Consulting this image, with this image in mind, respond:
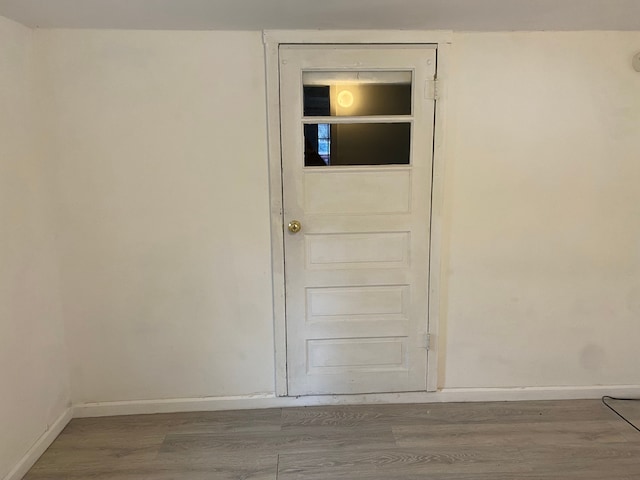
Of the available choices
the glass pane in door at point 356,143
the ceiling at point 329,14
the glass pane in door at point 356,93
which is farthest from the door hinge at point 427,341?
the ceiling at point 329,14

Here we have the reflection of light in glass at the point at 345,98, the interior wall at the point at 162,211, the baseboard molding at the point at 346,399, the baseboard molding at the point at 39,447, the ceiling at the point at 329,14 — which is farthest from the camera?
the baseboard molding at the point at 346,399

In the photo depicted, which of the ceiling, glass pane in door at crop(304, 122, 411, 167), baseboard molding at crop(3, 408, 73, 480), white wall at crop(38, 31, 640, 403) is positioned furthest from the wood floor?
the ceiling

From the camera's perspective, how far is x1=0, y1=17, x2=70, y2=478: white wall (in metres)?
2.02

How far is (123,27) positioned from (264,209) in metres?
1.09

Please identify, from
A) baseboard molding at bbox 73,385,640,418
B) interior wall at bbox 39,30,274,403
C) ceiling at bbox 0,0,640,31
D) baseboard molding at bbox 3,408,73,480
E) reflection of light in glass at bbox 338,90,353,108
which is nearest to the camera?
ceiling at bbox 0,0,640,31

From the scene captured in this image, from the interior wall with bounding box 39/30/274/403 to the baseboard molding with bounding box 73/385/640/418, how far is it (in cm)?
5

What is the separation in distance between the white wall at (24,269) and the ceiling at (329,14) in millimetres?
291

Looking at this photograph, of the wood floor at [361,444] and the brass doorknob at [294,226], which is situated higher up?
A: the brass doorknob at [294,226]

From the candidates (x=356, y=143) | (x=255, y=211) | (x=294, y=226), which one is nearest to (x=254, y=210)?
(x=255, y=211)

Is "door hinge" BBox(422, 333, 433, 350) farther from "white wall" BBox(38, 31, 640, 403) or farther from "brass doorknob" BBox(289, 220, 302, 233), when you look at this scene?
"brass doorknob" BBox(289, 220, 302, 233)

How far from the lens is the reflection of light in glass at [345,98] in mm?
2414

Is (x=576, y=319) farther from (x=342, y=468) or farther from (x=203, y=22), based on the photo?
(x=203, y=22)

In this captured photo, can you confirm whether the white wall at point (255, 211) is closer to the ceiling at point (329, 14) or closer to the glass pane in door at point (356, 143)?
the ceiling at point (329, 14)

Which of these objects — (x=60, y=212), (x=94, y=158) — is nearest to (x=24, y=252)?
(x=60, y=212)
